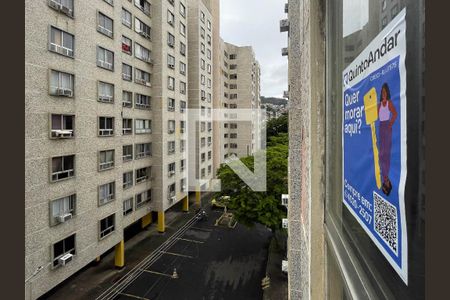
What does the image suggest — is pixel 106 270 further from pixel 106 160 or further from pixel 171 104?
pixel 171 104

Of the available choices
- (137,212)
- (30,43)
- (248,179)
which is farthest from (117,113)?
(248,179)

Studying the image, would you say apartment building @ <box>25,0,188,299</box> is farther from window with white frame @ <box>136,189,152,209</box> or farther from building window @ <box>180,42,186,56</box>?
building window @ <box>180,42,186,56</box>

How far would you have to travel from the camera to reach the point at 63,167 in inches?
424

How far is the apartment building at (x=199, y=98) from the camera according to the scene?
81.4ft

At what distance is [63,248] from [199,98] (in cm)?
1756

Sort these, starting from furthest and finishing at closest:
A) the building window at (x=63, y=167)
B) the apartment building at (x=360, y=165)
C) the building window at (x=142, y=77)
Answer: the building window at (x=142, y=77), the building window at (x=63, y=167), the apartment building at (x=360, y=165)

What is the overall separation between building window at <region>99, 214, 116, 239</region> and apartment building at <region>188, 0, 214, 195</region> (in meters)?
10.6

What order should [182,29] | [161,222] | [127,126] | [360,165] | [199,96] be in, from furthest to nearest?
[199,96]
[182,29]
[161,222]
[127,126]
[360,165]

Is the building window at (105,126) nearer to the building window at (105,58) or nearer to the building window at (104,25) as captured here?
the building window at (105,58)

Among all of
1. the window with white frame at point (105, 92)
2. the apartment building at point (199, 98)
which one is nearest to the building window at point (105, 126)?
the window with white frame at point (105, 92)

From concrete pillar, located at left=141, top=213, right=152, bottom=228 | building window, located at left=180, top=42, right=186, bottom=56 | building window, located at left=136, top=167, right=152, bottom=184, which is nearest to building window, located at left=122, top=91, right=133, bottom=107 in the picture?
building window, located at left=136, top=167, right=152, bottom=184

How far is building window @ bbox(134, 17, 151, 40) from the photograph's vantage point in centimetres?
1656

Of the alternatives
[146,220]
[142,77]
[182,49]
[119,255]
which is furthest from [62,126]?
[182,49]

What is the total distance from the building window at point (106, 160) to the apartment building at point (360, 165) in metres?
12.4
